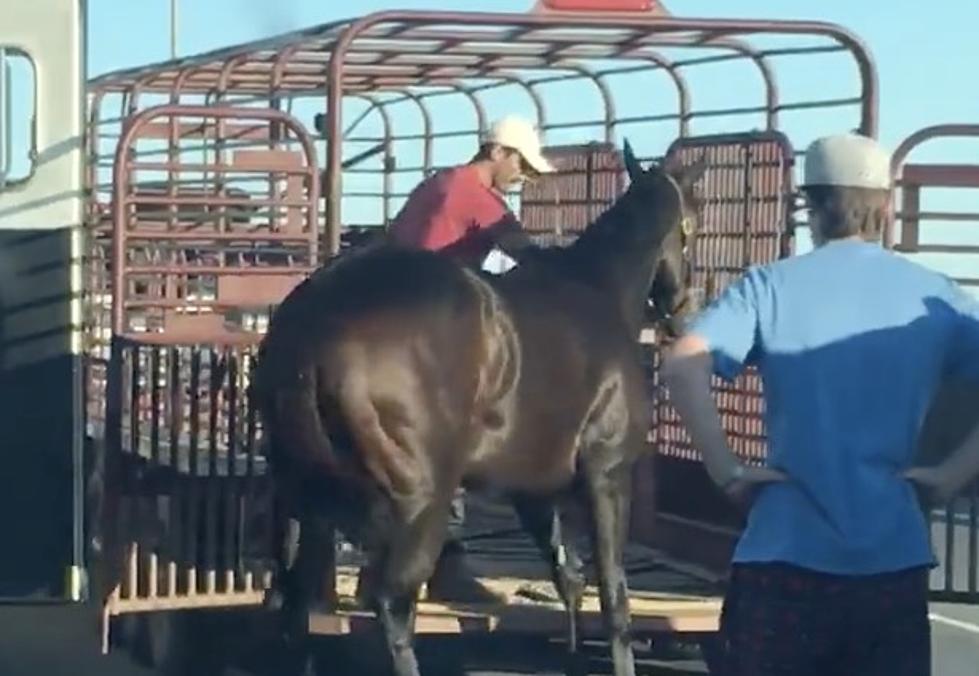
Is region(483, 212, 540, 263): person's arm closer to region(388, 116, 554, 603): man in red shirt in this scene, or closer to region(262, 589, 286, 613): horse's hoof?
region(388, 116, 554, 603): man in red shirt

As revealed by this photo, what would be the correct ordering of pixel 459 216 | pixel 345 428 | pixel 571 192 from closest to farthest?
pixel 345 428, pixel 459 216, pixel 571 192

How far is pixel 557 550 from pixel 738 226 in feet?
5.59

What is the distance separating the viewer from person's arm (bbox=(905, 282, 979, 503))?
6086 mm

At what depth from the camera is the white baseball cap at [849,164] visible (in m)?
5.94

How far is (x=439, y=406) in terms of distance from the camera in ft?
28.1

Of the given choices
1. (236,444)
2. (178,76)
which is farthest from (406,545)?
(178,76)

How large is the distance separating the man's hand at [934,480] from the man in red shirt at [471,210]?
12.3 ft

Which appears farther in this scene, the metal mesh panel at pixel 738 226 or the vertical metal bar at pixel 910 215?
the vertical metal bar at pixel 910 215

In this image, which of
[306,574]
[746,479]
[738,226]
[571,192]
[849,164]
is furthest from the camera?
[571,192]

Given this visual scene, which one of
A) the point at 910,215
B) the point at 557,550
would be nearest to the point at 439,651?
the point at 557,550

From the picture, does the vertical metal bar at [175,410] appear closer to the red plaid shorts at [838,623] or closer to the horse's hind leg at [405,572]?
the horse's hind leg at [405,572]

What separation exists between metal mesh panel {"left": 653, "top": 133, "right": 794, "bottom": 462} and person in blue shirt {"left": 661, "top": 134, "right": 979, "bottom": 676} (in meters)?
3.72

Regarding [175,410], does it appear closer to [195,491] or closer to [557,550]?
[195,491]

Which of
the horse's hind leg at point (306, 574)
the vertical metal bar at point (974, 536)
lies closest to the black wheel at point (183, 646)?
the horse's hind leg at point (306, 574)
